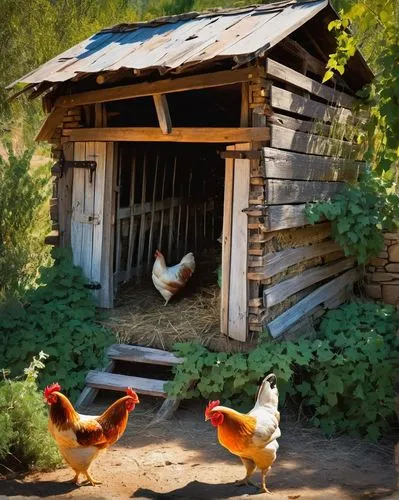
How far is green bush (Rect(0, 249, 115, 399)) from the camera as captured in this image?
21.7 feet

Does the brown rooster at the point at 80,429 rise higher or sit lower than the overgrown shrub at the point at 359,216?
lower

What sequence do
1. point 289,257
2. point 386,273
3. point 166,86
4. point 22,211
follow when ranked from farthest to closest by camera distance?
point 22,211
point 386,273
point 289,257
point 166,86

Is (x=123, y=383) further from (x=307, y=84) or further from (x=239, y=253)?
(x=307, y=84)

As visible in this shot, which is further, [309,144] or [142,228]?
[142,228]

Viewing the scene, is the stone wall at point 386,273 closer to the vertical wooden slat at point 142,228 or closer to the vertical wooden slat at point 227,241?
the vertical wooden slat at point 227,241

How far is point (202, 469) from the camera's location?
5.43 meters

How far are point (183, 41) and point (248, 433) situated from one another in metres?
3.89

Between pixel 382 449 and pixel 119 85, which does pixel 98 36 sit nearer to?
pixel 119 85

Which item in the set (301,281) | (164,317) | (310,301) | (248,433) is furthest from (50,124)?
(248,433)

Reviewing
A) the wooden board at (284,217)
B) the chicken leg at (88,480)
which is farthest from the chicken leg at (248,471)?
the wooden board at (284,217)

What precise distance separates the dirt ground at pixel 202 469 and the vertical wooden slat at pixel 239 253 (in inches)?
40.0

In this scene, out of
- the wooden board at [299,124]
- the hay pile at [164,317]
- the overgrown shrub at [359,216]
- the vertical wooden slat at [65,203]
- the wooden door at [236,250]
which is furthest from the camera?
the vertical wooden slat at [65,203]

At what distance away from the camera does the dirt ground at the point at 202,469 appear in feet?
16.2

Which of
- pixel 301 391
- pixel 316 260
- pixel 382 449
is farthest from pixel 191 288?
pixel 382 449
